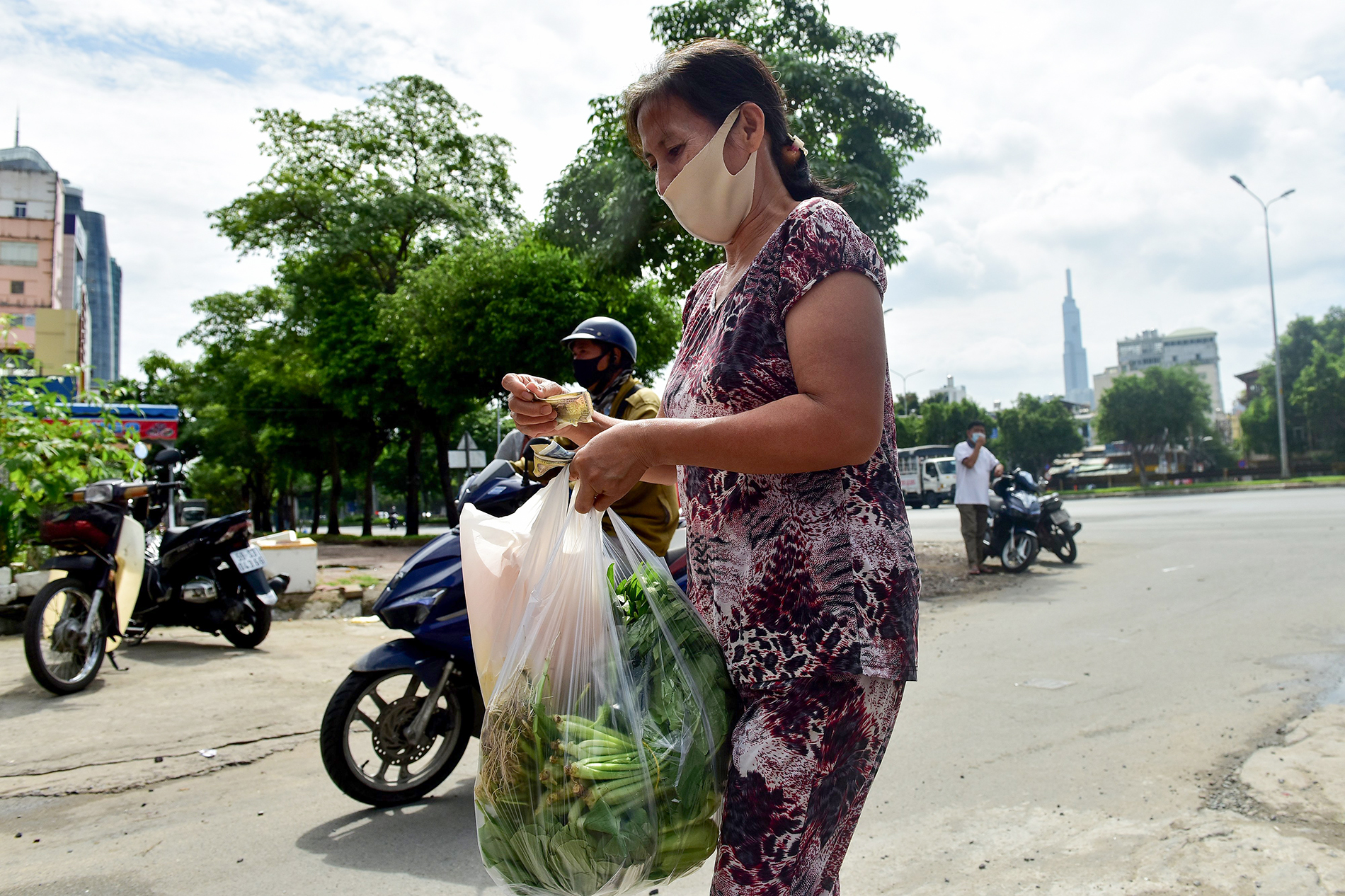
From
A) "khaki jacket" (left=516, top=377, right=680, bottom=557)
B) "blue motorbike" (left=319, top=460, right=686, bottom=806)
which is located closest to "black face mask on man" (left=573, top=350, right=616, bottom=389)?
"khaki jacket" (left=516, top=377, right=680, bottom=557)

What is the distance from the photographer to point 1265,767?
378 cm

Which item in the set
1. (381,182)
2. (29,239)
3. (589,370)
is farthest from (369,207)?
(29,239)

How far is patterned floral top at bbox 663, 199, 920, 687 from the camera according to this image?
127cm

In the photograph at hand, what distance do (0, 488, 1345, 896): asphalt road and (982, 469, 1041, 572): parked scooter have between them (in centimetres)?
335

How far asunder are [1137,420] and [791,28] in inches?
1936

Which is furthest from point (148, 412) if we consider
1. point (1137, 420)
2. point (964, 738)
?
point (1137, 420)

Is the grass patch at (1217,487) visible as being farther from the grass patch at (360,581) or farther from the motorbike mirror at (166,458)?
the motorbike mirror at (166,458)

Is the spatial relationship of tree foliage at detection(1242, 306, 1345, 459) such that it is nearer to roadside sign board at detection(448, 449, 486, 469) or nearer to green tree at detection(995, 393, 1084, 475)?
green tree at detection(995, 393, 1084, 475)

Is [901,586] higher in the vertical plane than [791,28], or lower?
lower

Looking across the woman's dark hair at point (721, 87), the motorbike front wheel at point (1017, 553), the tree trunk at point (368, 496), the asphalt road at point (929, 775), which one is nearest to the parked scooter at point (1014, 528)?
the motorbike front wheel at point (1017, 553)

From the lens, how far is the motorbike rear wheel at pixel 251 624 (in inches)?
265

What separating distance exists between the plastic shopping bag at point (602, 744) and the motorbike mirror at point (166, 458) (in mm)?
6134

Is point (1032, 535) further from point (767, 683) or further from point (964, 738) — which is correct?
point (767, 683)

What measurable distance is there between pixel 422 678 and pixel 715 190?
2699 millimetres
